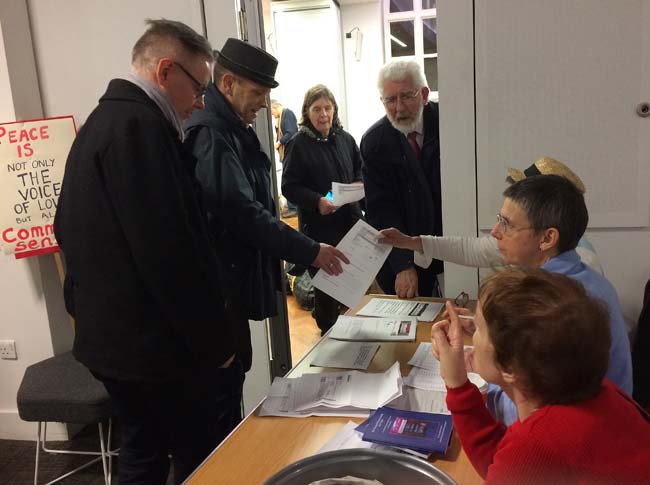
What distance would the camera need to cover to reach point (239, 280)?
1864 mm

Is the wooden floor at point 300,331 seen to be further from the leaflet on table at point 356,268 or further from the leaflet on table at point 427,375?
the leaflet on table at point 427,375

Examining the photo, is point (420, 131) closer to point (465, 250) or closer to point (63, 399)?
point (465, 250)

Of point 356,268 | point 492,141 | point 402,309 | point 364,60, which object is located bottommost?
point 402,309

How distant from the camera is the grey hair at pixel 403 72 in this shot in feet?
7.54

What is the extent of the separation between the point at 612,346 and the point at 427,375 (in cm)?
51

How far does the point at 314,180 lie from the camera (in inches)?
117

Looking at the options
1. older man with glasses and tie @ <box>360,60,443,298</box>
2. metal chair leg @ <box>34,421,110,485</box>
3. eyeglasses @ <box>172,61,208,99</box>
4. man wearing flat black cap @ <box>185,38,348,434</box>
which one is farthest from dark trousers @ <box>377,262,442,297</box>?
metal chair leg @ <box>34,421,110,485</box>

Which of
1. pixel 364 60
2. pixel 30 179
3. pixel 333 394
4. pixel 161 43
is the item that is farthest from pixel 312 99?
pixel 364 60

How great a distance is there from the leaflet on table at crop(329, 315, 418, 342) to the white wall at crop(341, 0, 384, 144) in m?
4.11

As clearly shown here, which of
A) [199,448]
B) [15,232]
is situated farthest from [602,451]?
[15,232]

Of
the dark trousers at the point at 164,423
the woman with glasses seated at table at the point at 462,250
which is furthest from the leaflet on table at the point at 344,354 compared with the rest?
the woman with glasses seated at table at the point at 462,250

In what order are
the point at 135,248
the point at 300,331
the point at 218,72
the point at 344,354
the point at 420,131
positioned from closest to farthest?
the point at 135,248, the point at 344,354, the point at 218,72, the point at 420,131, the point at 300,331

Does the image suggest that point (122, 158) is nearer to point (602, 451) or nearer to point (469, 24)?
point (602, 451)

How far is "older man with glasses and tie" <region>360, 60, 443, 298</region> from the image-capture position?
2.32 m
